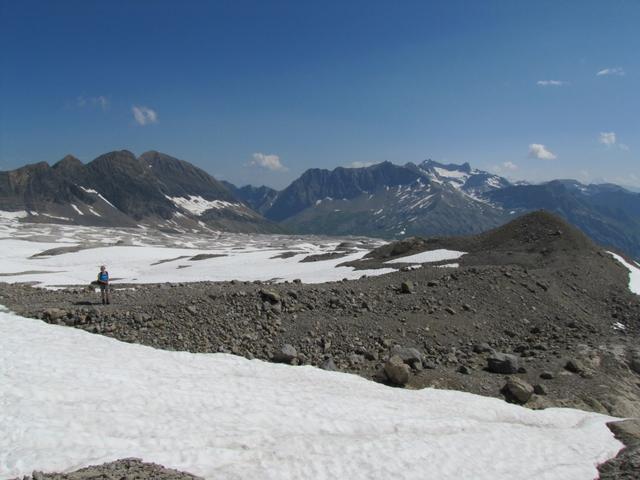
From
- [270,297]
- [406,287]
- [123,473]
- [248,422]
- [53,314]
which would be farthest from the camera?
[406,287]

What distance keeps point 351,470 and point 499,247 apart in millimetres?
45600

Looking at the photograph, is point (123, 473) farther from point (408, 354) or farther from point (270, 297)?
point (408, 354)

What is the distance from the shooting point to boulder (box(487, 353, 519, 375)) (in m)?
20.8

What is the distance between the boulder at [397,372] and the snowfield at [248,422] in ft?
3.61

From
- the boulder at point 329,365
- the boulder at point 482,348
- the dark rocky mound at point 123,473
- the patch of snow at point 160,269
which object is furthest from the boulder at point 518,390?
the patch of snow at point 160,269

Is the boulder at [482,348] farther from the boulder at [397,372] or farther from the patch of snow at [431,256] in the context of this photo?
the patch of snow at [431,256]

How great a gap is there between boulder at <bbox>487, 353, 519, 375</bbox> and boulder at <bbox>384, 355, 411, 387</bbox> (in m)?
5.41

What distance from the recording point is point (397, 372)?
18.2 m

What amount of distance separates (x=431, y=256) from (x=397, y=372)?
3458 centimetres

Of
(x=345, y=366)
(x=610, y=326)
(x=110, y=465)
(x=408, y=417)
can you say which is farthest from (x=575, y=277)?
(x=110, y=465)

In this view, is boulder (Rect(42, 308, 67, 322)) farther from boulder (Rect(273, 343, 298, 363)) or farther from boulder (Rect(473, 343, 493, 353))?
boulder (Rect(473, 343, 493, 353))

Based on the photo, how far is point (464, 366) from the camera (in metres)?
20.7

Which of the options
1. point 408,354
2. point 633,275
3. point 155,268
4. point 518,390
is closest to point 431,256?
point 633,275

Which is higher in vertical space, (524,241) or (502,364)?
(524,241)
